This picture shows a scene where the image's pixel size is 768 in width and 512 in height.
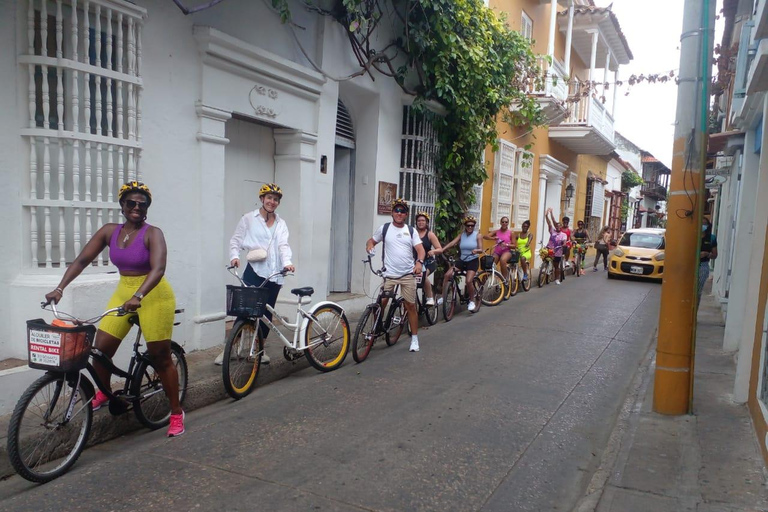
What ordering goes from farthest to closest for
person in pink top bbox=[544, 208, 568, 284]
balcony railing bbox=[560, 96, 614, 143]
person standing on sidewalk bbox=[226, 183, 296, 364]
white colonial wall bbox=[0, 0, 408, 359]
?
balcony railing bbox=[560, 96, 614, 143]
person in pink top bbox=[544, 208, 568, 284]
person standing on sidewalk bbox=[226, 183, 296, 364]
white colonial wall bbox=[0, 0, 408, 359]

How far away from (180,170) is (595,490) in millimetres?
4674

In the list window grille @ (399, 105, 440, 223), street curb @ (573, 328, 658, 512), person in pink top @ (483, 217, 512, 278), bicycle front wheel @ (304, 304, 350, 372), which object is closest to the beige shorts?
bicycle front wheel @ (304, 304, 350, 372)

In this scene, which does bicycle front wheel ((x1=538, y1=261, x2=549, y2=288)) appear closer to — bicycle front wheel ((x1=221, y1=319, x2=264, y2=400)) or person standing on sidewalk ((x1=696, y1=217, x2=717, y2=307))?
person standing on sidewalk ((x1=696, y1=217, x2=717, y2=307))

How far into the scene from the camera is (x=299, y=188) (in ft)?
25.0

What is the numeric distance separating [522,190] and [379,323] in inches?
387

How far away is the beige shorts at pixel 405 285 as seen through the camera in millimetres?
7145

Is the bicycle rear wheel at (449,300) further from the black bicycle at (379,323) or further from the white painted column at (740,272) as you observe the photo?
the white painted column at (740,272)

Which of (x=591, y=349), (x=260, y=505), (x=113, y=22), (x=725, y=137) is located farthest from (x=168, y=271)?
(x=725, y=137)

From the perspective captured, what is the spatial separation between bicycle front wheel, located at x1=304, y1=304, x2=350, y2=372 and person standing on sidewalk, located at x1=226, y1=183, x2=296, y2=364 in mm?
495

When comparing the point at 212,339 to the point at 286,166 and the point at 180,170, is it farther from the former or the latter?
the point at 286,166

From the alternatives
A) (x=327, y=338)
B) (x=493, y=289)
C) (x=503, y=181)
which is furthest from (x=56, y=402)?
(x=503, y=181)

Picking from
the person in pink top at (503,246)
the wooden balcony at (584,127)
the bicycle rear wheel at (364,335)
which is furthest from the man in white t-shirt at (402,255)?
the wooden balcony at (584,127)

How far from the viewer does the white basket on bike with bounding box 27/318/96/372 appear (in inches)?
138

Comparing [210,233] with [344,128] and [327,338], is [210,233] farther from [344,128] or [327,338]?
[344,128]
